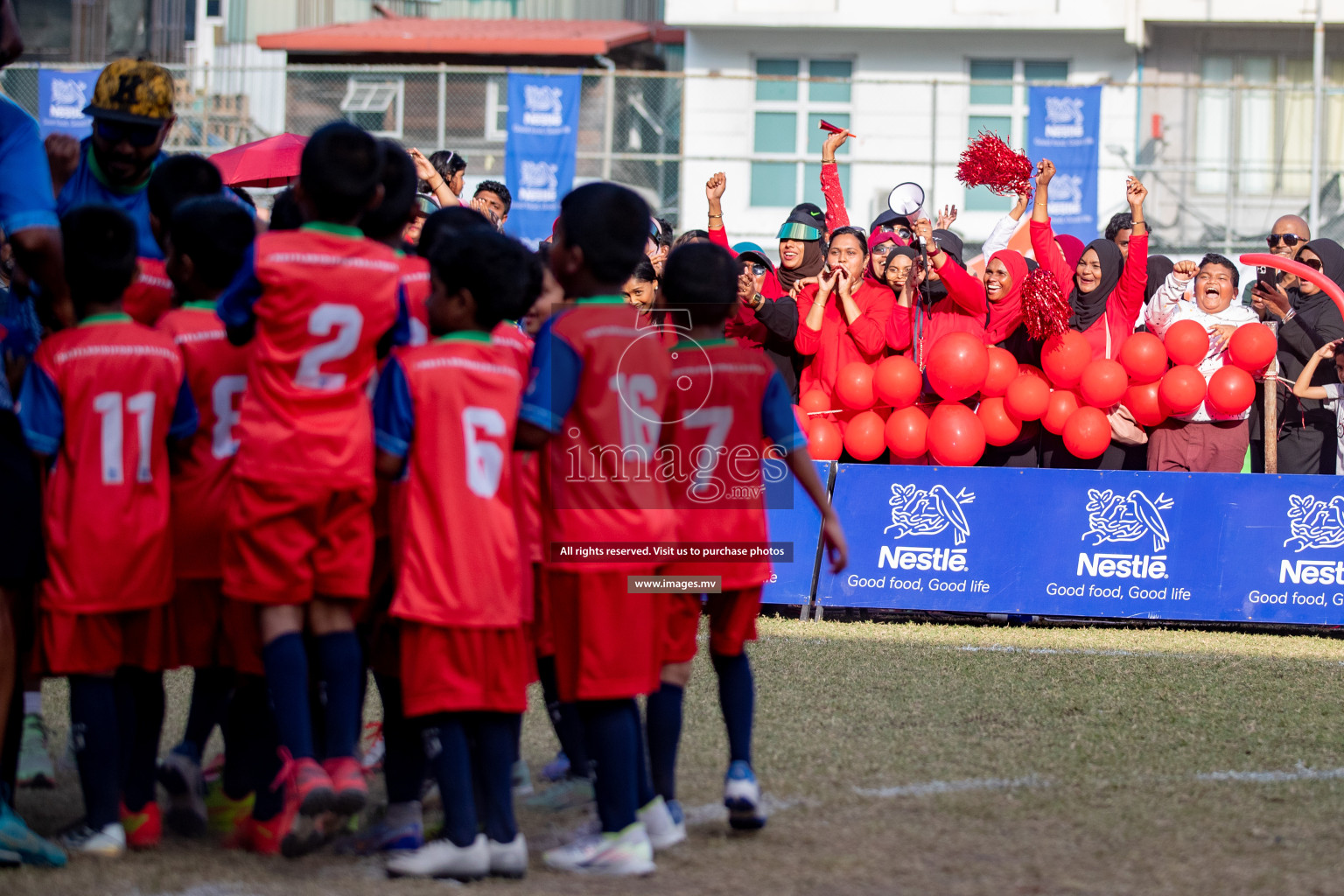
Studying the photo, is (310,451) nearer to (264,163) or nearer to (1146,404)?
(264,163)

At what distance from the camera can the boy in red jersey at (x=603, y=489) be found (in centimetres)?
427

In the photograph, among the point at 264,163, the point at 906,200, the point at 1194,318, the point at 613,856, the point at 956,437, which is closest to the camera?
the point at 613,856

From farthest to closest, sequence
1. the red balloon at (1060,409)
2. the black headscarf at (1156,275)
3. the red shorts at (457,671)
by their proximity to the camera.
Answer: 1. the black headscarf at (1156,275)
2. the red balloon at (1060,409)
3. the red shorts at (457,671)

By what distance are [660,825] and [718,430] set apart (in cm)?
127

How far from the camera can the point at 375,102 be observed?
74.9 ft

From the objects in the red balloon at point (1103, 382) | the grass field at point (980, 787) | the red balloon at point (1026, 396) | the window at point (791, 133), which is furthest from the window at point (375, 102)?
the grass field at point (980, 787)

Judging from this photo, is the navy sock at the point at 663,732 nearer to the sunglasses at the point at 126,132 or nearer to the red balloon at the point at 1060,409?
the sunglasses at the point at 126,132

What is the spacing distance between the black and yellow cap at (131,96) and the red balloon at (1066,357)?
653cm

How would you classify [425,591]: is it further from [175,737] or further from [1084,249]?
[1084,249]

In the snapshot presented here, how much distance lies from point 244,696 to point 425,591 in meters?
0.88

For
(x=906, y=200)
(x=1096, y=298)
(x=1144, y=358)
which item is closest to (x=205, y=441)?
(x=1144, y=358)

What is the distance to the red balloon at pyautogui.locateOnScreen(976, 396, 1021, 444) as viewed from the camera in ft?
32.9

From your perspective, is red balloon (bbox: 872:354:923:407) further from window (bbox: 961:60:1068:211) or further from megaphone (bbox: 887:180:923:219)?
window (bbox: 961:60:1068:211)

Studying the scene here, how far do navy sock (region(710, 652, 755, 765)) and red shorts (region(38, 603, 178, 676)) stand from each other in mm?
1731
